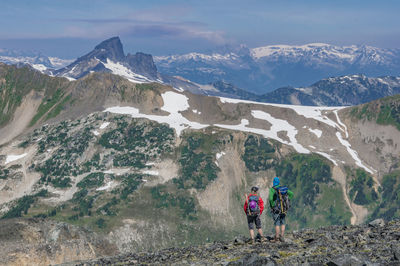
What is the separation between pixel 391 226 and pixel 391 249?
1313 cm

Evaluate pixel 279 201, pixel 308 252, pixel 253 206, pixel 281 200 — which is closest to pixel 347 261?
pixel 308 252

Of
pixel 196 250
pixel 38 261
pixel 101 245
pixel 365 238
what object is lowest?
pixel 101 245

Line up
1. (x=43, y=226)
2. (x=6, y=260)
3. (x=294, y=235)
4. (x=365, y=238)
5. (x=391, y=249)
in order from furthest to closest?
(x=43, y=226)
(x=6, y=260)
(x=294, y=235)
(x=365, y=238)
(x=391, y=249)

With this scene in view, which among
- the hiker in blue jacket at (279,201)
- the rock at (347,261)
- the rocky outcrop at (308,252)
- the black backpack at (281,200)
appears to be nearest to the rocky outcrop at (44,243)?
the rocky outcrop at (308,252)

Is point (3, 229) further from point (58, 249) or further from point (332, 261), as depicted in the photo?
point (332, 261)

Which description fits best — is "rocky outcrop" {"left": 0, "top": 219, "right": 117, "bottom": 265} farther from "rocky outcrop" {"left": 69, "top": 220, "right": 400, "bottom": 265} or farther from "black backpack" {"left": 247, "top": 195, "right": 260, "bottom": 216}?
"black backpack" {"left": 247, "top": 195, "right": 260, "bottom": 216}

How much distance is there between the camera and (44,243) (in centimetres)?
7062

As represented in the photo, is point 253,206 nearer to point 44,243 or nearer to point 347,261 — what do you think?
point 347,261

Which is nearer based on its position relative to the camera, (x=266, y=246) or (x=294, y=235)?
(x=266, y=246)

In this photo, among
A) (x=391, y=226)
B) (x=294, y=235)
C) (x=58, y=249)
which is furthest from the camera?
(x=58, y=249)

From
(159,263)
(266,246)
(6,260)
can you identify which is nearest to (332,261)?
(266,246)

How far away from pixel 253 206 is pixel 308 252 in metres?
7.04

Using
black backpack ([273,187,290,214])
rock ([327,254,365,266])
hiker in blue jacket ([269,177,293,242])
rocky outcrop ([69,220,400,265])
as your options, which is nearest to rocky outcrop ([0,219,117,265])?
rocky outcrop ([69,220,400,265])

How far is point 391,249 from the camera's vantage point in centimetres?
3238
